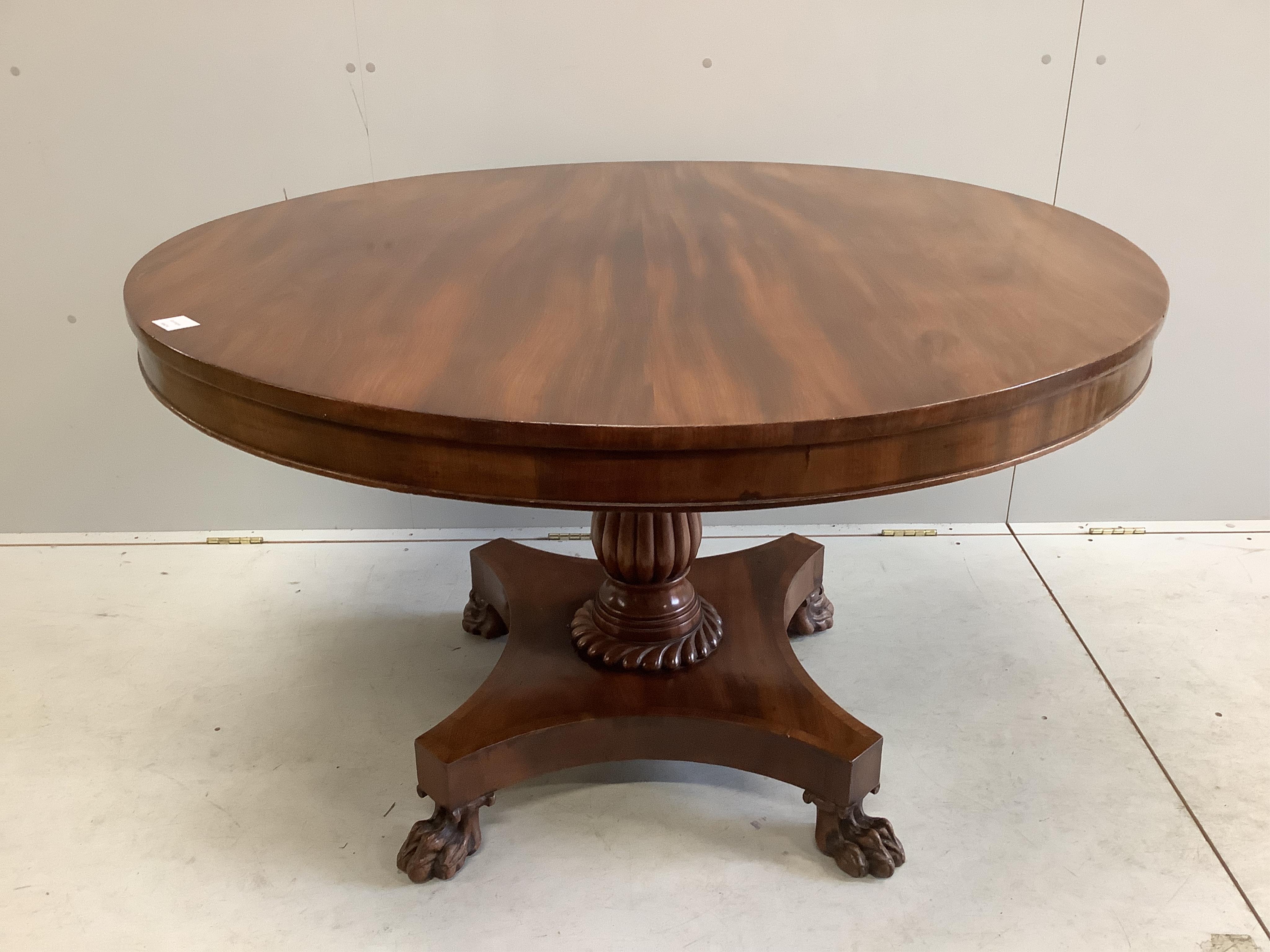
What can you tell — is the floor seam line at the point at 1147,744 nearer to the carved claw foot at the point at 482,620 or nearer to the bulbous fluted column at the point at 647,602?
the bulbous fluted column at the point at 647,602

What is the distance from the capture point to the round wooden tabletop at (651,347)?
87 centimetres

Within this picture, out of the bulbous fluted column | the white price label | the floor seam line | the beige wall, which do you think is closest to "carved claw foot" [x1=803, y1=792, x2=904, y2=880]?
the bulbous fluted column

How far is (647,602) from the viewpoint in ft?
5.34

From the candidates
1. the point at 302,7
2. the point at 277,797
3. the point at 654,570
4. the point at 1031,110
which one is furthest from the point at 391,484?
the point at 1031,110

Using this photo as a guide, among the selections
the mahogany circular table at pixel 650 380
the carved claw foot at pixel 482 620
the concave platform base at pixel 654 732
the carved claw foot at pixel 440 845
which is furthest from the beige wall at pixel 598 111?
the carved claw foot at pixel 440 845

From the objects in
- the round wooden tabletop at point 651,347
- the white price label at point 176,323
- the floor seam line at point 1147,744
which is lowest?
the floor seam line at point 1147,744

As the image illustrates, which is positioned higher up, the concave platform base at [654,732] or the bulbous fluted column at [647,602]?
the bulbous fluted column at [647,602]

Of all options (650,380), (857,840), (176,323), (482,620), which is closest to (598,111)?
(482,620)

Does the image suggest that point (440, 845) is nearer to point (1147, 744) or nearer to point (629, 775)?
point (629, 775)

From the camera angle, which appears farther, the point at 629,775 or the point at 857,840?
the point at 629,775

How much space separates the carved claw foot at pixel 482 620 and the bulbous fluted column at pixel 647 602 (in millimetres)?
311

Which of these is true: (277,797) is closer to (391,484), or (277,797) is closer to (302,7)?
(391,484)

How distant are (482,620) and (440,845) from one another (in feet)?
1.92

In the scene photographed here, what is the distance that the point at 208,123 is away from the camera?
2.04 metres
